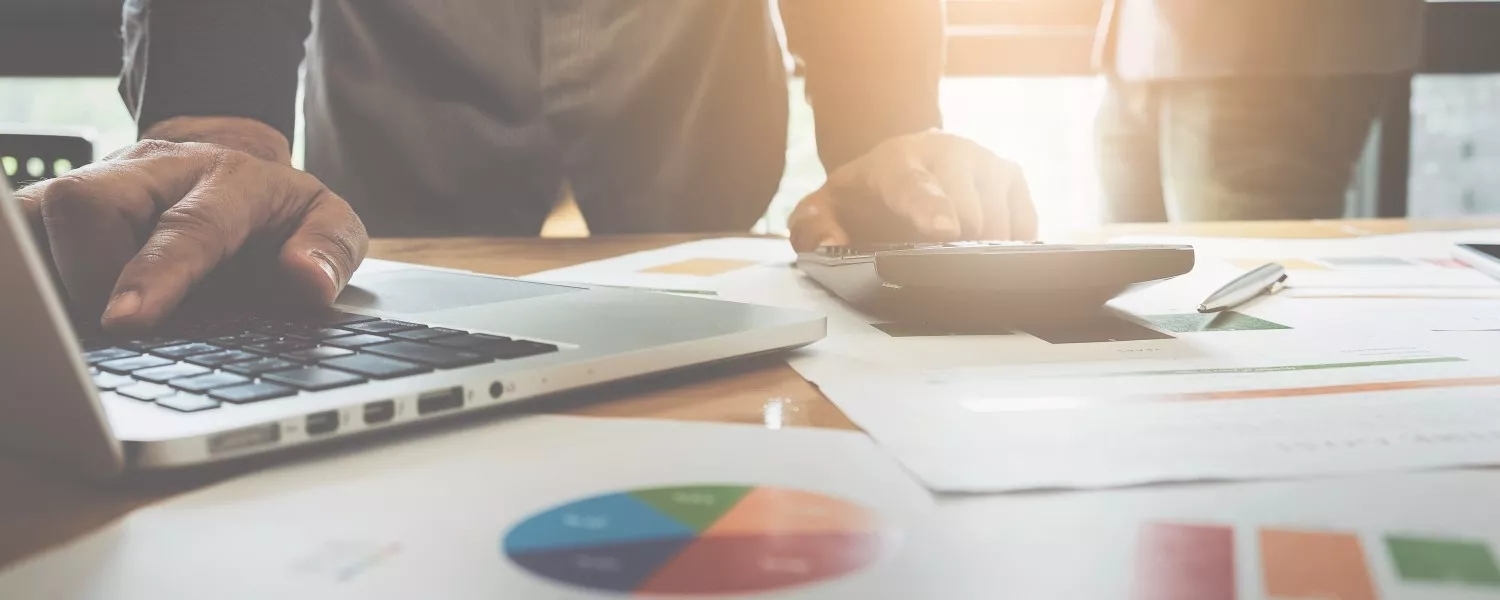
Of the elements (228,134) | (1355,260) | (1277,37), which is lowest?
(1355,260)

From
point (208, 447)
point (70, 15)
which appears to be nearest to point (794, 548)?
point (208, 447)

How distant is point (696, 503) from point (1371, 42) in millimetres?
1786

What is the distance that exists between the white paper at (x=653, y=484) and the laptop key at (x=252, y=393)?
0.07ft

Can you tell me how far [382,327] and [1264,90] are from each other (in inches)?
64.6

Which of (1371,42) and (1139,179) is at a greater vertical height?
(1371,42)

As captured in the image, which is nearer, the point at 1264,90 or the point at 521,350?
the point at 521,350

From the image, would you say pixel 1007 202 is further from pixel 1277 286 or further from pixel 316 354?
pixel 316 354

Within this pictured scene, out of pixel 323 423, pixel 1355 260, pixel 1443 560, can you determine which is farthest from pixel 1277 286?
pixel 323 423

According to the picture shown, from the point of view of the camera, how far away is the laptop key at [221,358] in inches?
13.3

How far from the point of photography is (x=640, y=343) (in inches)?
15.3

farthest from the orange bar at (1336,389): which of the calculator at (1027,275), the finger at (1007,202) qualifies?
the finger at (1007,202)

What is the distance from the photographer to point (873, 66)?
3.66 feet

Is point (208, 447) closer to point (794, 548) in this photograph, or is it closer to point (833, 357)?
point (794, 548)

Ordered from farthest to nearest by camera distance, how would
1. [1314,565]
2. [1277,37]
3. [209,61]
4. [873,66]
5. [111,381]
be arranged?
[1277,37]
[873,66]
[209,61]
[111,381]
[1314,565]
